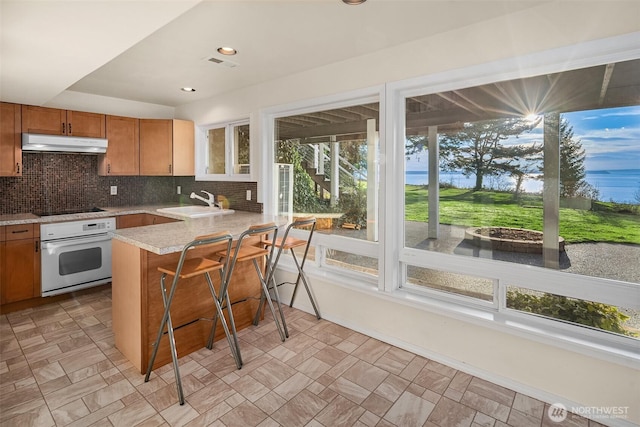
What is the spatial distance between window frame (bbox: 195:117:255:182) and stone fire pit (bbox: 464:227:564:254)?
2393 mm

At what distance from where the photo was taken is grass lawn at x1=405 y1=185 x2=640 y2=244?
189 cm

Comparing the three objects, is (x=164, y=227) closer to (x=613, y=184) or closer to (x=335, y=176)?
(x=335, y=176)

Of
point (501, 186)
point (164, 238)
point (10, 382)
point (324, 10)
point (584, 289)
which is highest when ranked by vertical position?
point (324, 10)

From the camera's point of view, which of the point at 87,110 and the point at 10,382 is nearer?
the point at 10,382

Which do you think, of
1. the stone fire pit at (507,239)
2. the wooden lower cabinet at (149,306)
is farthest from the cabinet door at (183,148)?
the stone fire pit at (507,239)

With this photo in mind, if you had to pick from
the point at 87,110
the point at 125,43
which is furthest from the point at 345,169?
the point at 87,110

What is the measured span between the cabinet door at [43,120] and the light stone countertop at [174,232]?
1877 mm

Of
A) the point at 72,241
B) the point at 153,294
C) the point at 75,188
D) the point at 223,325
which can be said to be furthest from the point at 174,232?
the point at 75,188

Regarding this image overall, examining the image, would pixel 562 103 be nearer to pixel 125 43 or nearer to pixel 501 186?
pixel 501 186

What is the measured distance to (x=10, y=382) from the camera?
2178 millimetres

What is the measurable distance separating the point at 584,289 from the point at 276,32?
2533 millimetres

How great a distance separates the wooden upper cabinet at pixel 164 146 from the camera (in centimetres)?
430

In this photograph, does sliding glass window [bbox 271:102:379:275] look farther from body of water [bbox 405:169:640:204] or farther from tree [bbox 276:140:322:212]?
body of water [bbox 405:169:640:204]

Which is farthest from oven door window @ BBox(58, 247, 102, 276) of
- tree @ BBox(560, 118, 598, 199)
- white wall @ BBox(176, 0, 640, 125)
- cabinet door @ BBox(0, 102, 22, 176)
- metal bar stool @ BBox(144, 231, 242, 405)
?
tree @ BBox(560, 118, 598, 199)
